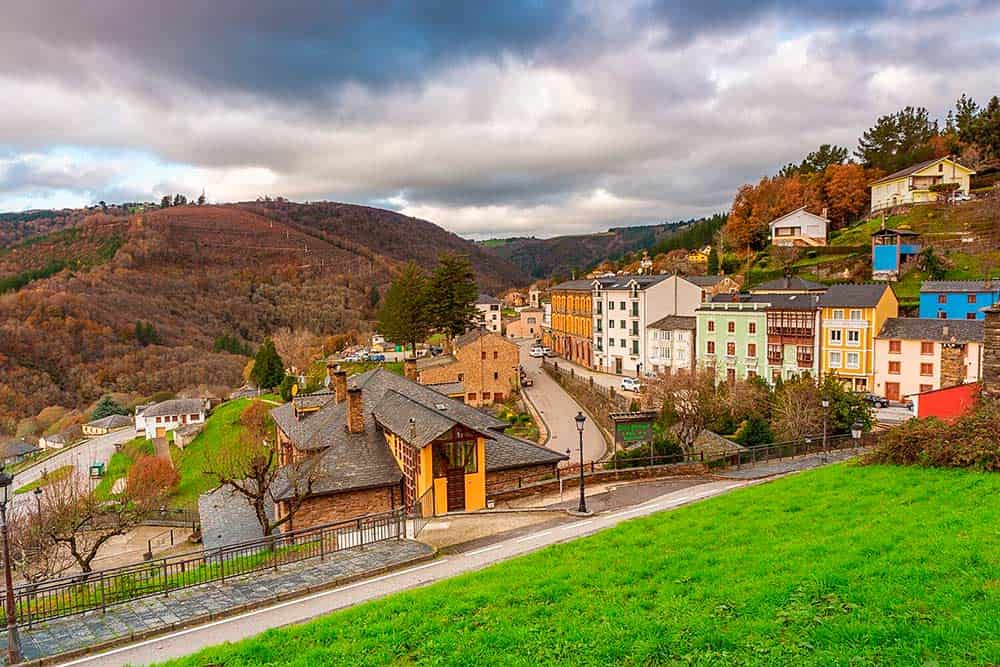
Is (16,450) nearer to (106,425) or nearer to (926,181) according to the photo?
(106,425)

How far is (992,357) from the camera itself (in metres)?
15.9

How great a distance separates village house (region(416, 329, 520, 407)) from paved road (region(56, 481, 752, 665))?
108 feet

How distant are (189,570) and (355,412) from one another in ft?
28.3

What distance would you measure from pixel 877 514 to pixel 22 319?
133 metres

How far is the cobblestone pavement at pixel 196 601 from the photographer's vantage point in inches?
402

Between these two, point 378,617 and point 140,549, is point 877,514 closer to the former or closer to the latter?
point 378,617

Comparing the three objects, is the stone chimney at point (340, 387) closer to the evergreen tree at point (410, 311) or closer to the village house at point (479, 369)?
the village house at point (479, 369)

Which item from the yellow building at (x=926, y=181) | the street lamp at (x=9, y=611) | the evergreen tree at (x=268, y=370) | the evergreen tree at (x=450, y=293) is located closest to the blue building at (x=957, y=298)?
the yellow building at (x=926, y=181)

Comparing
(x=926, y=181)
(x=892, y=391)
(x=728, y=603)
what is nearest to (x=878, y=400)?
(x=892, y=391)

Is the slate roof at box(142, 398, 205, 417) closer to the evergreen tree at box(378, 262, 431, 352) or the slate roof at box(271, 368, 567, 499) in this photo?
the evergreen tree at box(378, 262, 431, 352)

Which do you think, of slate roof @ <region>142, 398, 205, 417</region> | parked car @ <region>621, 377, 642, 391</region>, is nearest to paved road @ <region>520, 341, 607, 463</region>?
parked car @ <region>621, 377, 642, 391</region>

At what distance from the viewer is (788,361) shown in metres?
45.4

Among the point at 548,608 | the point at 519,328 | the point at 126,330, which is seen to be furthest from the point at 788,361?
the point at 126,330

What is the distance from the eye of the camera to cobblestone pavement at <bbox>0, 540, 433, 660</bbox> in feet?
33.5
